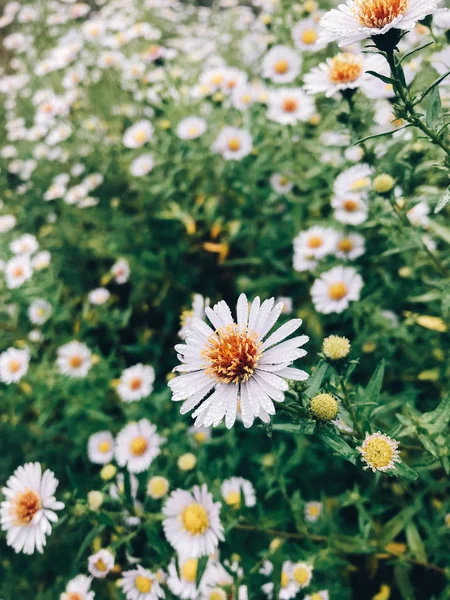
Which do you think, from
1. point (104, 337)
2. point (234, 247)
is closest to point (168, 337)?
point (104, 337)

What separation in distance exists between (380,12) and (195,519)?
143 centimetres

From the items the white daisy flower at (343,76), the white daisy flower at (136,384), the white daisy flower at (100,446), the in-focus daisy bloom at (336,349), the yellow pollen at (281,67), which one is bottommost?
the white daisy flower at (100,446)

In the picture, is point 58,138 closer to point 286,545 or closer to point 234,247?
point 234,247

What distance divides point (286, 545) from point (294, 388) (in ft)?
2.44

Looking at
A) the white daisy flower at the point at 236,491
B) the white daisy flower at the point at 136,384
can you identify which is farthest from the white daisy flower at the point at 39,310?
→ the white daisy flower at the point at 236,491

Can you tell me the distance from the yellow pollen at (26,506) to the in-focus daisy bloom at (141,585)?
13.5 inches

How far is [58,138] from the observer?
3.47 m

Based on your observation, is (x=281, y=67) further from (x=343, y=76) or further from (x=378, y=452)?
(x=378, y=452)

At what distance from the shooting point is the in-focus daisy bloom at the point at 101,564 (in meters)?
1.50

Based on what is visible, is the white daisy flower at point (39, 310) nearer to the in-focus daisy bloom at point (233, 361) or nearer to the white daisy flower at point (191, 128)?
the white daisy flower at point (191, 128)

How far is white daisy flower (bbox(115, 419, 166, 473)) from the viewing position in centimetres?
186

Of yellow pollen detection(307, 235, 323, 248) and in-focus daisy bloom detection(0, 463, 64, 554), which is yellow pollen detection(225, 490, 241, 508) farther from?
yellow pollen detection(307, 235, 323, 248)

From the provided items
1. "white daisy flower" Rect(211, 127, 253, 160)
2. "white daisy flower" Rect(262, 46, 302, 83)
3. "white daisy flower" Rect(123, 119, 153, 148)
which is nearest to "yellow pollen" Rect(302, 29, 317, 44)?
"white daisy flower" Rect(262, 46, 302, 83)

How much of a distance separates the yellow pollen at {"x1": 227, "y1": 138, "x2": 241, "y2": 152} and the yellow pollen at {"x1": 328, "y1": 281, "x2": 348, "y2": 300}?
0.92 meters
